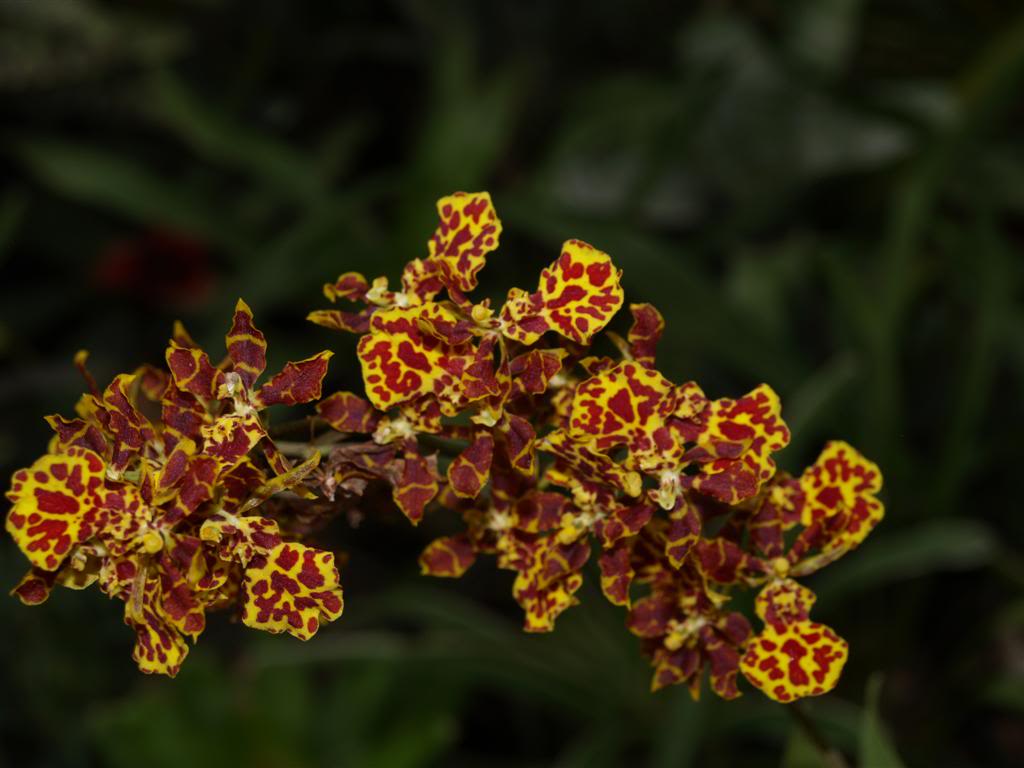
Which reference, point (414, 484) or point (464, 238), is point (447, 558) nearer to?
point (414, 484)

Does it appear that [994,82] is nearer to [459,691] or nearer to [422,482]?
[459,691]


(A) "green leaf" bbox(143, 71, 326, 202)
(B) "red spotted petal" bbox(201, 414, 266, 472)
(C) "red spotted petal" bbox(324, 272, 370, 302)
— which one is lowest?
(A) "green leaf" bbox(143, 71, 326, 202)

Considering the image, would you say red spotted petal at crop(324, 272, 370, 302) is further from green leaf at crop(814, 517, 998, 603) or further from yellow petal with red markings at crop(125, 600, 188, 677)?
green leaf at crop(814, 517, 998, 603)

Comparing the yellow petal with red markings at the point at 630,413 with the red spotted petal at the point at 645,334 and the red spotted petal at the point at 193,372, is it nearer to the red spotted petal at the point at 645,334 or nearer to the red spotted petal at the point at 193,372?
the red spotted petal at the point at 645,334

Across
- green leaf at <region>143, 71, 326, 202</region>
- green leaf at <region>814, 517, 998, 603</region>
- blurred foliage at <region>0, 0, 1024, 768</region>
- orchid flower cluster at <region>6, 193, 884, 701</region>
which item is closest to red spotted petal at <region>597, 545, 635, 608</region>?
orchid flower cluster at <region>6, 193, 884, 701</region>

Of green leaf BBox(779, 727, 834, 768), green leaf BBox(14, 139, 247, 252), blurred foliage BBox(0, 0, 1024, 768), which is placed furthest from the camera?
green leaf BBox(14, 139, 247, 252)

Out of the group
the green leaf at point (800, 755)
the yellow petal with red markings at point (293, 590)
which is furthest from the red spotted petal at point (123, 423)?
the green leaf at point (800, 755)
